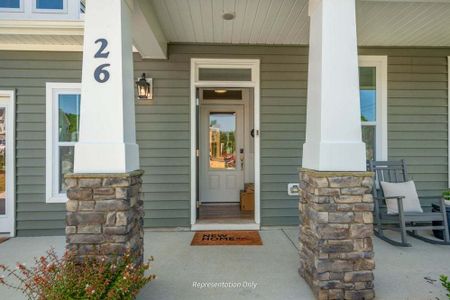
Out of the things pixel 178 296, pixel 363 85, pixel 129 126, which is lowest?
pixel 178 296

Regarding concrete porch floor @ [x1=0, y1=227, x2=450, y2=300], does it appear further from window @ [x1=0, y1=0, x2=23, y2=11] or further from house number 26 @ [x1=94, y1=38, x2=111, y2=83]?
window @ [x1=0, y1=0, x2=23, y2=11]

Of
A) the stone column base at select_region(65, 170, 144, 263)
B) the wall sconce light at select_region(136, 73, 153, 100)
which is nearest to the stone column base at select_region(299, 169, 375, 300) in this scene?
the stone column base at select_region(65, 170, 144, 263)

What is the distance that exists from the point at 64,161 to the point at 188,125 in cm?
179

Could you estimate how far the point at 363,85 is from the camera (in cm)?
419

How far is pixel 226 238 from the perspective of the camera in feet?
12.1

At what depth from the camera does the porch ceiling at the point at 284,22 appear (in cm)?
290

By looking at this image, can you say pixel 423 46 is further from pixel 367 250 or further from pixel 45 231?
pixel 45 231

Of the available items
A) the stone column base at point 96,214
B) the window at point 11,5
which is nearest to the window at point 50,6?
the window at point 11,5

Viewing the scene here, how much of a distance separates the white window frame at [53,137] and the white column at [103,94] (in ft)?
6.61

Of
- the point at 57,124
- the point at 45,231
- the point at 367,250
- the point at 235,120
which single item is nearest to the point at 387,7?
the point at 367,250

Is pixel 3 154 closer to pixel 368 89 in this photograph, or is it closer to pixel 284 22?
pixel 284 22

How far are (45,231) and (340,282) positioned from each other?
377cm

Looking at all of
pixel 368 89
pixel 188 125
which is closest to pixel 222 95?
pixel 188 125

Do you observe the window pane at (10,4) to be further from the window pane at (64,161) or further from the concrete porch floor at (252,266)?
the concrete porch floor at (252,266)
